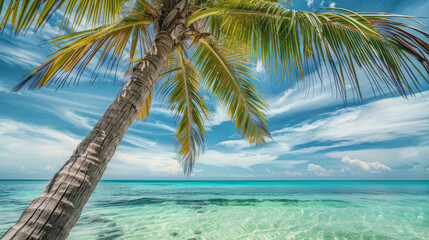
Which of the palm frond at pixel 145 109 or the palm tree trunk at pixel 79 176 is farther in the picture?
the palm frond at pixel 145 109

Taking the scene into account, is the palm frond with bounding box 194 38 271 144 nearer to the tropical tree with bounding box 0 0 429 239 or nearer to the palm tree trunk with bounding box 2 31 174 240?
the tropical tree with bounding box 0 0 429 239

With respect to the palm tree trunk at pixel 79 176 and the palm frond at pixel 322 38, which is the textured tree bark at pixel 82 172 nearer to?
the palm tree trunk at pixel 79 176

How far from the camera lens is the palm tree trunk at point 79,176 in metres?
1.09

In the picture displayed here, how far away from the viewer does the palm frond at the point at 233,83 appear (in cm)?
408

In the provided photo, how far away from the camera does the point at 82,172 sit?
131cm

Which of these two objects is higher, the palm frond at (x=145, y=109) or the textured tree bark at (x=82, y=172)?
the palm frond at (x=145, y=109)

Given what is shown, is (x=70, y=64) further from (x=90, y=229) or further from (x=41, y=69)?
(x=90, y=229)

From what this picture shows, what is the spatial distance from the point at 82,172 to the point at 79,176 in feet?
0.10

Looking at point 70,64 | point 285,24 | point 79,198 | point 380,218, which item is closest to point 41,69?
point 70,64

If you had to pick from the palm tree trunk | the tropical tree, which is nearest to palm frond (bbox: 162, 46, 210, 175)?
the tropical tree

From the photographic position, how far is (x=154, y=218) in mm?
7047

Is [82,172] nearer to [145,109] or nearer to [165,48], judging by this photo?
[165,48]

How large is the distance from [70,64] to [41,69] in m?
0.39

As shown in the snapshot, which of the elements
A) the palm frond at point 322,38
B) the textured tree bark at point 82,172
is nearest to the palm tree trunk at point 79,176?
the textured tree bark at point 82,172
